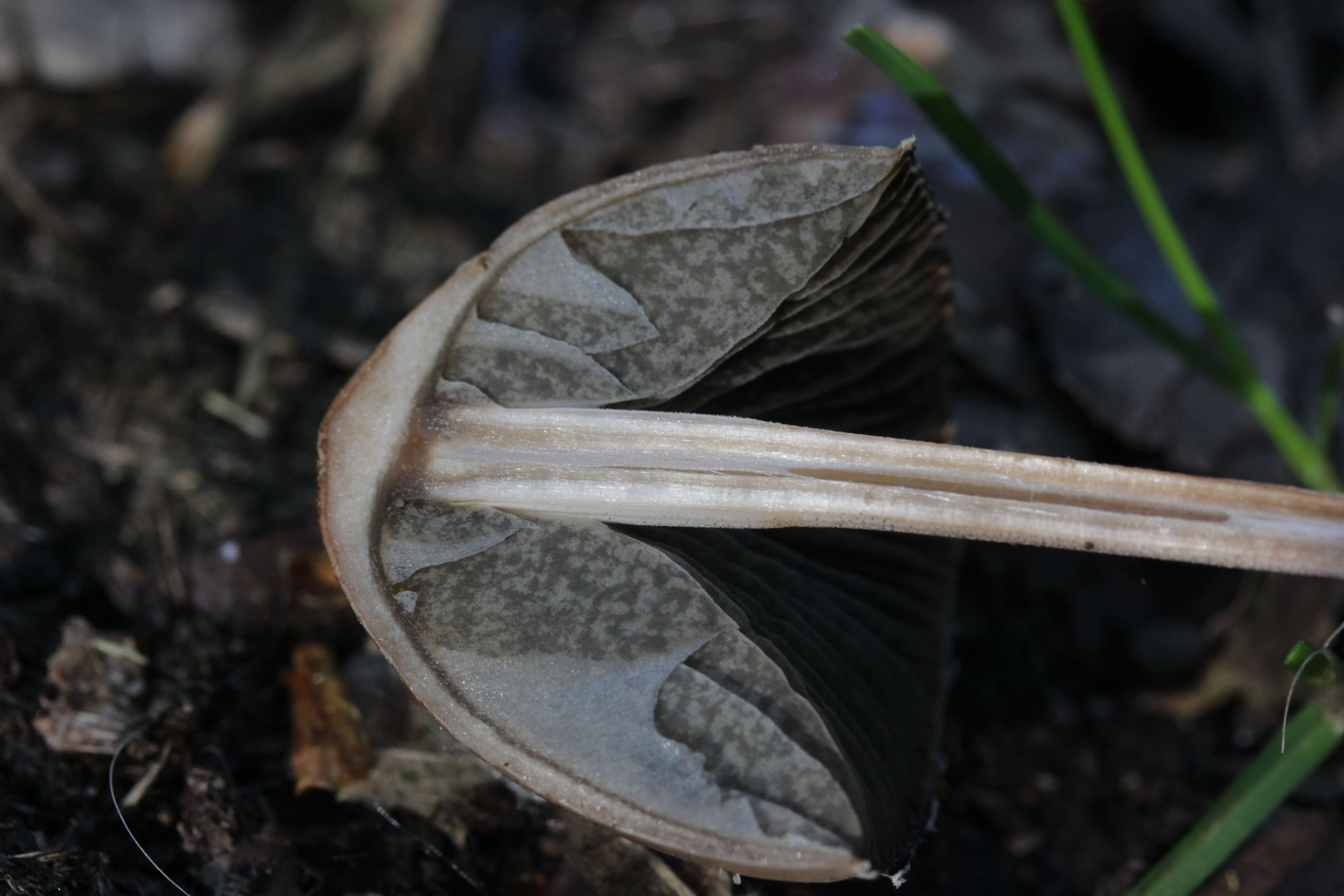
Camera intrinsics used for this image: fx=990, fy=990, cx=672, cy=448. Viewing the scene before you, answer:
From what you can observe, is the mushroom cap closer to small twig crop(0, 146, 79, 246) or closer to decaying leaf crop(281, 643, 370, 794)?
decaying leaf crop(281, 643, 370, 794)

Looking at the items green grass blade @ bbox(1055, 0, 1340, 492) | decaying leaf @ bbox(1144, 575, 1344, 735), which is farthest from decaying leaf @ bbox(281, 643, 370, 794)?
green grass blade @ bbox(1055, 0, 1340, 492)

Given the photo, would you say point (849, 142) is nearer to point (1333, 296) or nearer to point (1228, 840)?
point (1333, 296)

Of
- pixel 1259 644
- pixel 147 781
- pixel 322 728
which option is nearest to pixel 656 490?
pixel 322 728

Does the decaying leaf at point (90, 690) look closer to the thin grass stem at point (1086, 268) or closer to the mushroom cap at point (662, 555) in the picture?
the mushroom cap at point (662, 555)

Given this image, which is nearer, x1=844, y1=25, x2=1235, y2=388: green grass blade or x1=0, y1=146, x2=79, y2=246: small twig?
x1=844, y1=25, x2=1235, y2=388: green grass blade

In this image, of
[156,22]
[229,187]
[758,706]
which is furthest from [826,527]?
[156,22]

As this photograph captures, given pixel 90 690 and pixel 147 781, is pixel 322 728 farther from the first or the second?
pixel 90 690

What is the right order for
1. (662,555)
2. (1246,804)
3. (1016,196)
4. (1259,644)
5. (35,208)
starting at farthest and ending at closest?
1. (35,208)
2. (1259,644)
3. (1016,196)
4. (1246,804)
5. (662,555)
